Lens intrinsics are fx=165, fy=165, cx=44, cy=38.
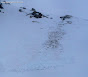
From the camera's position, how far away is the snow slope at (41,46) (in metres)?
6.66

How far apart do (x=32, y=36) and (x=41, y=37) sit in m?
0.52

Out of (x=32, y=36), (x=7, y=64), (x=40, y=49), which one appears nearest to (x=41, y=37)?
(x=32, y=36)

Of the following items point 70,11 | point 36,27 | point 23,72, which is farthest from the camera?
point 70,11

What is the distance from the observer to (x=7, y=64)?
23.0ft

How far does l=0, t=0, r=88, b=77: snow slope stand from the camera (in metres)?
6.66

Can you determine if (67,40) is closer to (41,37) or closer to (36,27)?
(41,37)

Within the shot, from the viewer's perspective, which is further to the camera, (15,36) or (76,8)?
(76,8)

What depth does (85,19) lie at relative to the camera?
39.5 ft

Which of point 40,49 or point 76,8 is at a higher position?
point 76,8

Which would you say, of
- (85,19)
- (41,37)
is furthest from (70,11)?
(41,37)

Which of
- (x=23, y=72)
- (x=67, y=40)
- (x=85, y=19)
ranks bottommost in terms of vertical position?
(x=23, y=72)

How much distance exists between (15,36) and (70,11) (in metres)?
6.07

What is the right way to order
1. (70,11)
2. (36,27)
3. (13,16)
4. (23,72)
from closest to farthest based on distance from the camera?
(23,72)
(36,27)
(13,16)
(70,11)

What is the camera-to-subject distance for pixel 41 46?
8445 millimetres
